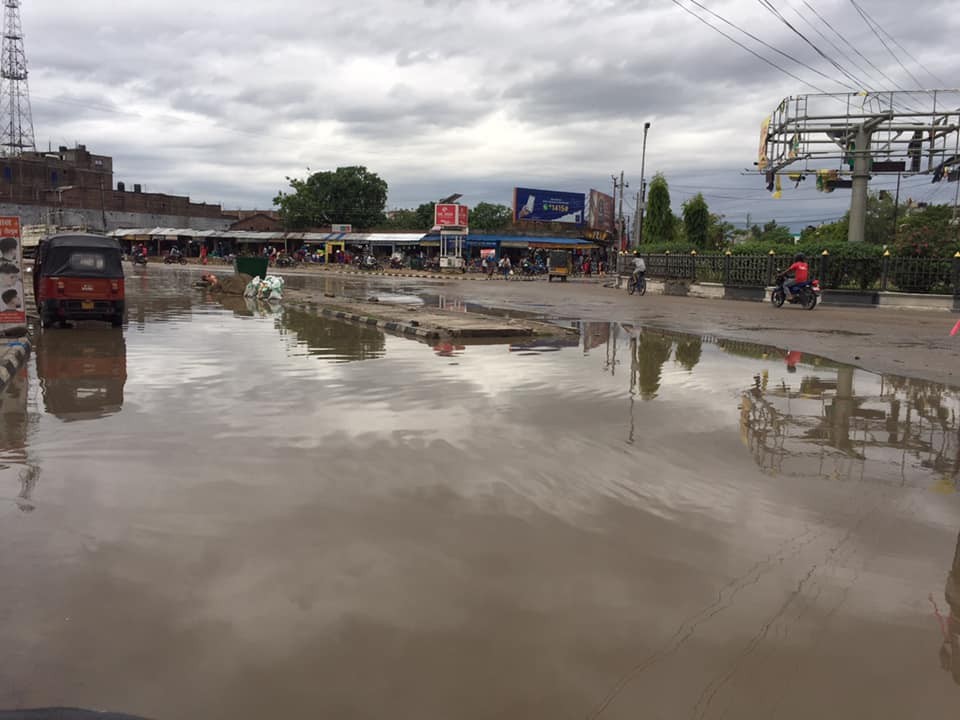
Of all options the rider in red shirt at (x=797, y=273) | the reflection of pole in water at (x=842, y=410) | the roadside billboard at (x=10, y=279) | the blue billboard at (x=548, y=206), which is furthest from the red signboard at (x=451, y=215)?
the reflection of pole in water at (x=842, y=410)

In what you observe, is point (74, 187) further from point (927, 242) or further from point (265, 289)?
point (927, 242)

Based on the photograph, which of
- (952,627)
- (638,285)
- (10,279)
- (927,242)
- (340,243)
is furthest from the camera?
(340,243)

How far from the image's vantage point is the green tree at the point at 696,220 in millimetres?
48750

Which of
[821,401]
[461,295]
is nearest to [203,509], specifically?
[821,401]

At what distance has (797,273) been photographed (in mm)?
22422

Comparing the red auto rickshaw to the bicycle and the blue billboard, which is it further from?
the blue billboard

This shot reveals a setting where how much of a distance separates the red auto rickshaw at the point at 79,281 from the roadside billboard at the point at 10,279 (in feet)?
5.88

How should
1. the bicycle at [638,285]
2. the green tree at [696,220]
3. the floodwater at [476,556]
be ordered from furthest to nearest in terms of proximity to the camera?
1. the green tree at [696,220]
2. the bicycle at [638,285]
3. the floodwater at [476,556]

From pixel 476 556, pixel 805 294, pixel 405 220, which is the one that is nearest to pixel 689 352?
pixel 476 556

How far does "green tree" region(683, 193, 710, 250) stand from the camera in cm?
4875

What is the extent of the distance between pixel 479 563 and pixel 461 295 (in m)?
25.0

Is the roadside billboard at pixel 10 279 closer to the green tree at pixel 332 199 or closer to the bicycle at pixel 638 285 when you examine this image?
the bicycle at pixel 638 285

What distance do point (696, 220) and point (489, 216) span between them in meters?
45.7

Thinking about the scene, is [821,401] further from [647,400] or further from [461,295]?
[461,295]
